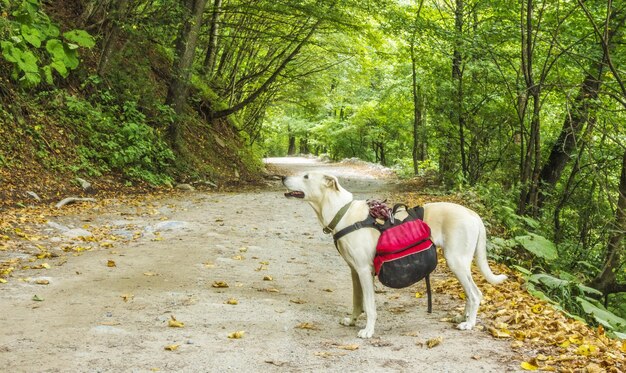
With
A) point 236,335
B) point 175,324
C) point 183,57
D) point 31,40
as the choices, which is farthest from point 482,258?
point 183,57

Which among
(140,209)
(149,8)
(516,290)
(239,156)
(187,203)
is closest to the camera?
(516,290)

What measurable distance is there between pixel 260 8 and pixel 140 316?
41.8 feet

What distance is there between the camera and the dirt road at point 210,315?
12.0 ft

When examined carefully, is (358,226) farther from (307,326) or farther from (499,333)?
(499,333)

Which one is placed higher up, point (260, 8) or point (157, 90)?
point (260, 8)

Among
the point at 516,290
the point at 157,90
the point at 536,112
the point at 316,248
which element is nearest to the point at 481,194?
the point at 536,112

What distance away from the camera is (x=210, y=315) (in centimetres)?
475

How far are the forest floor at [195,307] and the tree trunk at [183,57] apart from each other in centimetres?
636

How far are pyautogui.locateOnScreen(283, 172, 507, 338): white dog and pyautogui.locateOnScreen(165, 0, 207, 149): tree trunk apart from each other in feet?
34.7

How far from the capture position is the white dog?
443 centimetres

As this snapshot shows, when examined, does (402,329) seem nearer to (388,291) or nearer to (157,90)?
(388,291)

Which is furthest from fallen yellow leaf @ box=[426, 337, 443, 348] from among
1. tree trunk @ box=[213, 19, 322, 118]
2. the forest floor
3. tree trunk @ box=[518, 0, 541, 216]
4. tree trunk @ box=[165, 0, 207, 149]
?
tree trunk @ box=[213, 19, 322, 118]

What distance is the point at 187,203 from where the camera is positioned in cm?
1142

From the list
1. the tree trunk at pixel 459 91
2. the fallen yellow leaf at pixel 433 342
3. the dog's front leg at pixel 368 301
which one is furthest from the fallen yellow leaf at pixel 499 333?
the tree trunk at pixel 459 91
